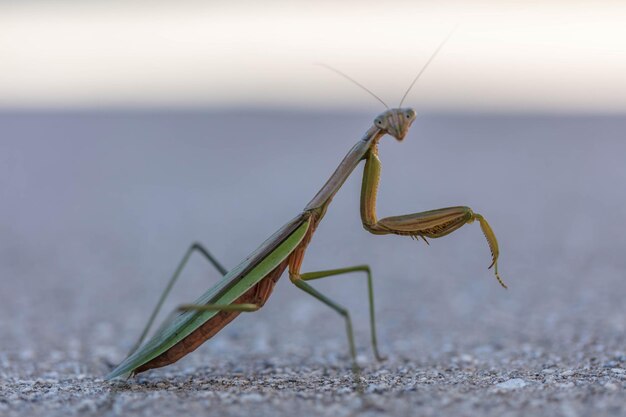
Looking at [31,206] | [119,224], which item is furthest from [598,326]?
[31,206]

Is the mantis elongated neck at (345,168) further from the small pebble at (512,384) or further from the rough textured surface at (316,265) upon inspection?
the small pebble at (512,384)

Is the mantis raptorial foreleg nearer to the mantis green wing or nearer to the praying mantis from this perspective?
the praying mantis

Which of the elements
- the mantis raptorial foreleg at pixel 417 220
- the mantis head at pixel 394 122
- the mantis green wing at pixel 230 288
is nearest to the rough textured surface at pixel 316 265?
the mantis green wing at pixel 230 288

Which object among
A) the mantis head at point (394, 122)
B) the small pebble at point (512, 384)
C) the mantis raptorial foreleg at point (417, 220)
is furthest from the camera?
the mantis head at point (394, 122)

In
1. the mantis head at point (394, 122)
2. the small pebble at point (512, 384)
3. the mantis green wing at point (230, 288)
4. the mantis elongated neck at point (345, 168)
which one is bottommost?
the small pebble at point (512, 384)

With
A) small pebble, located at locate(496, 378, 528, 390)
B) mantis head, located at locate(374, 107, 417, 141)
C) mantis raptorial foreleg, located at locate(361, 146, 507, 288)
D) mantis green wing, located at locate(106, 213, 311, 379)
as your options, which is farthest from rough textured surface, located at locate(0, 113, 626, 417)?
mantis head, located at locate(374, 107, 417, 141)

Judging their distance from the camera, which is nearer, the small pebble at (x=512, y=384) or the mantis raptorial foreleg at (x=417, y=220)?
the small pebble at (x=512, y=384)

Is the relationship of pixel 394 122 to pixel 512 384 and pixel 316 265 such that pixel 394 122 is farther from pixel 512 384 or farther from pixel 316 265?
pixel 316 265

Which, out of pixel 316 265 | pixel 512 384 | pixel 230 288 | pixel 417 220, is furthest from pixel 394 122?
pixel 316 265
